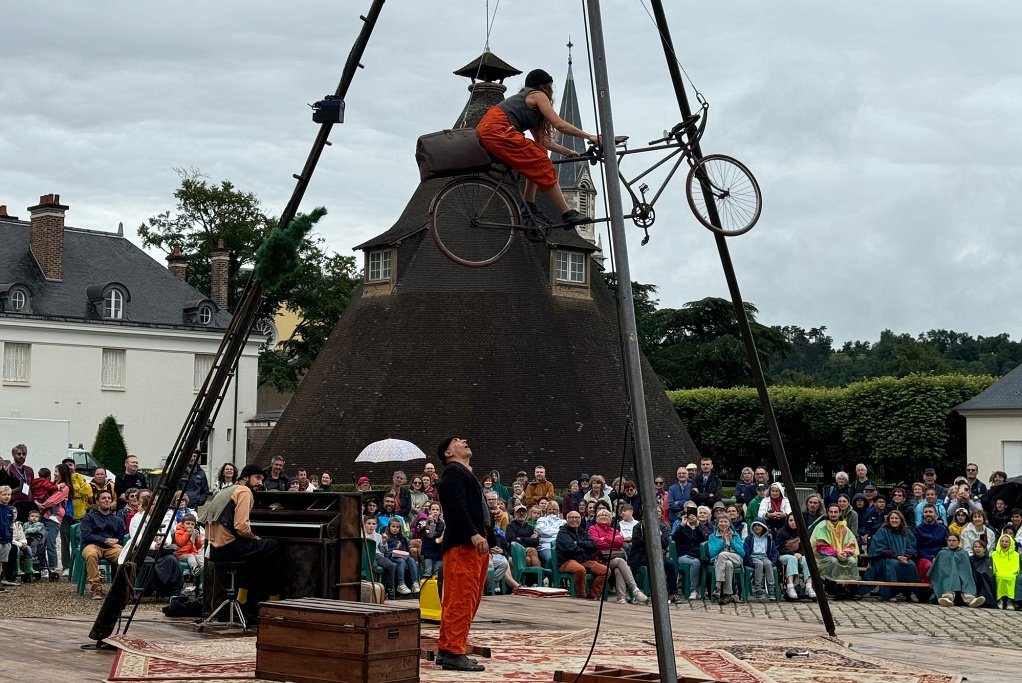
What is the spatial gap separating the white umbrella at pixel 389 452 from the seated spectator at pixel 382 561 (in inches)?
346

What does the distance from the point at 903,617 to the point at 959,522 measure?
9.46 ft

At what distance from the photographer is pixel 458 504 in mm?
10805

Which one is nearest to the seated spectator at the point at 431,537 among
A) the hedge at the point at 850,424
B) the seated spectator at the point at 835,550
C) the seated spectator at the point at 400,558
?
the seated spectator at the point at 400,558

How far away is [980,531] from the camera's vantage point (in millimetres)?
18891

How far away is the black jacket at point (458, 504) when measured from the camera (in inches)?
424

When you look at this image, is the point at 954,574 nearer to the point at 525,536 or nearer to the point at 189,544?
the point at 525,536

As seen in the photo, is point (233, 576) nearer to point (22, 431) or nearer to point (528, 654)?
point (528, 654)

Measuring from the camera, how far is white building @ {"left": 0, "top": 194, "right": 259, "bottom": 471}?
4859 centimetres

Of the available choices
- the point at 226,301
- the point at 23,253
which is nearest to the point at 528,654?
the point at 23,253

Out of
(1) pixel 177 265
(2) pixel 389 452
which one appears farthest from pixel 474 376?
(1) pixel 177 265

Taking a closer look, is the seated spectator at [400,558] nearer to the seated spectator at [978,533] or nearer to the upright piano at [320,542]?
the upright piano at [320,542]

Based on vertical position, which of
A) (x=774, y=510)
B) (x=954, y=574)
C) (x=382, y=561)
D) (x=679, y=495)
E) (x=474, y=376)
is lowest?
(x=954, y=574)

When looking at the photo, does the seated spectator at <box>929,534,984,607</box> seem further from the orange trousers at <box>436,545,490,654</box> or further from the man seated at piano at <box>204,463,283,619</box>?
the orange trousers at <box>436,545,490,654</box>

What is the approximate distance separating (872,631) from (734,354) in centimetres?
4885
